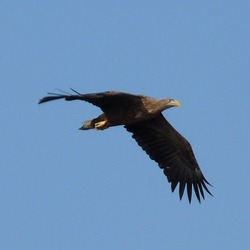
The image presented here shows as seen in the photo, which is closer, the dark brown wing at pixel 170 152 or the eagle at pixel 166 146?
the eagle at pixel 166 146

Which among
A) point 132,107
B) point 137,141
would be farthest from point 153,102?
point 137,141

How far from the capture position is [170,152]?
871 inches

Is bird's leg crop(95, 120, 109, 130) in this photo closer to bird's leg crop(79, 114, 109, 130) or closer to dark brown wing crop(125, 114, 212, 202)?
bird's leg crop(79, 114, 109, 130)

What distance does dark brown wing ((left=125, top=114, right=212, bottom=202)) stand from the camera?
21828mm

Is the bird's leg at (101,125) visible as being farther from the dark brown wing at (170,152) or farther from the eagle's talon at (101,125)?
the dark brown wing at (170,152)

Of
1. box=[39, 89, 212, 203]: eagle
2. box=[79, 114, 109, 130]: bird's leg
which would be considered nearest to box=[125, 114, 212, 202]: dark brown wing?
box=[39, 89, 212, 203]: eagle

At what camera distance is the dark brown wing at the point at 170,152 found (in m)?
21.8

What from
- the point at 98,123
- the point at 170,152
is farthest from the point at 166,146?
the point at 98,123

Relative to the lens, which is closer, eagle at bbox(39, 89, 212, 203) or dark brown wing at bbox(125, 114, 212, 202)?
eagle at bbox(39, 89, 212, 203)

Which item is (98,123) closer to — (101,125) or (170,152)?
(101,125)

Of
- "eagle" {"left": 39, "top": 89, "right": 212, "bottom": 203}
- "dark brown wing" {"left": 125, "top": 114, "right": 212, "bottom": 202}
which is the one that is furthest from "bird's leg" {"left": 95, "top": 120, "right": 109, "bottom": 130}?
"dark brown wing" {"left": 125, "top": 114, "right": 212, "bottom": 202}

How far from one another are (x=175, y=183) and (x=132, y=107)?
2.72m

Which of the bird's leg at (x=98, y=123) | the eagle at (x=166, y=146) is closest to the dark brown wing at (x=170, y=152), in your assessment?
the eagle at (x=166, y=146)

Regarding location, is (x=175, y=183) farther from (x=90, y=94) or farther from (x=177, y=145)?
(x=90, y=94)
